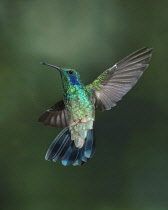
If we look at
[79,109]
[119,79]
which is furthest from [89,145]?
[119,79]

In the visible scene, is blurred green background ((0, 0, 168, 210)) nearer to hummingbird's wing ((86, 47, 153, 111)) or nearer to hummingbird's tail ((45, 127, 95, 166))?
hummingbird's wing ((86, 47, 153, 111))

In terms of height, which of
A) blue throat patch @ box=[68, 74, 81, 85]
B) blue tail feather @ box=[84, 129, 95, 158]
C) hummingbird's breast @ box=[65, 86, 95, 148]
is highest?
blue throat patch @ box=[68, 74, 81, 85]

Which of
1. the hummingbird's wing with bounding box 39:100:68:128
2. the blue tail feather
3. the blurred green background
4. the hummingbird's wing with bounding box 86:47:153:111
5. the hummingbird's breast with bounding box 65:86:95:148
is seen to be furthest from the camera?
Answer: the blurred green background

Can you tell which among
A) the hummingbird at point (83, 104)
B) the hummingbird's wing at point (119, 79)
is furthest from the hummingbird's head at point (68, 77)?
the hummingbird's wing at point (119, 79)

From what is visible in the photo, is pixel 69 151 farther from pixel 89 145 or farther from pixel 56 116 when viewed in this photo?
pixel 56 116

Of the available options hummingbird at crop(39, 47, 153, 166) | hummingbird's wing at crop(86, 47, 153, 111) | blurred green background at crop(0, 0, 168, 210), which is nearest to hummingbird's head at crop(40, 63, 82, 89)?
hummingbird at crop(39, 47, 153, 166)

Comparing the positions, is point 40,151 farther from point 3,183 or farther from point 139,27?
point 139,27

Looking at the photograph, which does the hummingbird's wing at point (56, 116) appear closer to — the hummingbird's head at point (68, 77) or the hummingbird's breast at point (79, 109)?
→ the hummingbird's breast at point (79, 109)

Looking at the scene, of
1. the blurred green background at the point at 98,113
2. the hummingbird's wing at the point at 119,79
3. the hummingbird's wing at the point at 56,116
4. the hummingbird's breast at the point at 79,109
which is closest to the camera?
the hummingbird's wing at the point at 119,79
